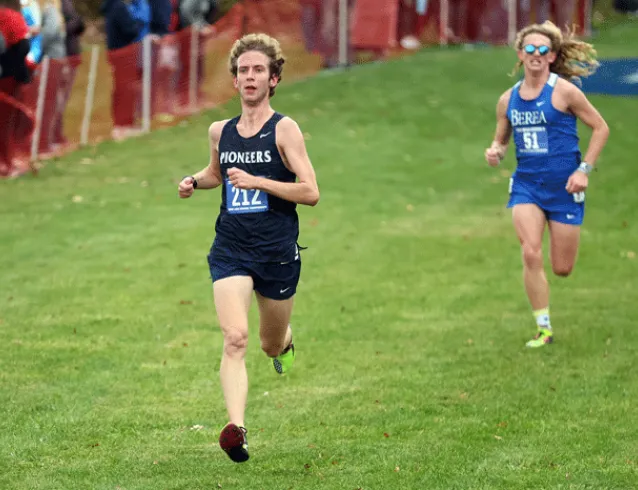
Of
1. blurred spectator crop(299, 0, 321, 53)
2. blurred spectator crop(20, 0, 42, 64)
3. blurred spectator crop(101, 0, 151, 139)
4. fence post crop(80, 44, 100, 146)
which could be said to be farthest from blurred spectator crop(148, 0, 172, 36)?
blurred spectator crop(299, 0, 321, 53)

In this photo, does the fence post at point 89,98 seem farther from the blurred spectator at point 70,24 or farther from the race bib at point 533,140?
the race bib at point 533,140

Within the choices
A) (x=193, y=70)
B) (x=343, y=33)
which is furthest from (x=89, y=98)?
(x=343, y=33)

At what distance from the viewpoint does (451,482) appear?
657 cm

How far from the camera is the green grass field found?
6.99 metres

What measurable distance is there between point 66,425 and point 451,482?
8.23ft

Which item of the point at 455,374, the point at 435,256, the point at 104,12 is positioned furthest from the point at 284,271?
the point at 104,12

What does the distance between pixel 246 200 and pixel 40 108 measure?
11778 mm

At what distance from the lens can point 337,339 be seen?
10.2 meters

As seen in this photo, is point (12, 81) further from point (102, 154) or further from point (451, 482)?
point (451, 482)

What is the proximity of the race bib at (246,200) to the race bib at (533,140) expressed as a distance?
3.49m

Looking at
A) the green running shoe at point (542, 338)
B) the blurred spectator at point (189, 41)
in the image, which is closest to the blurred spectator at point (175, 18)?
the blurred spectator at point (189, 41)

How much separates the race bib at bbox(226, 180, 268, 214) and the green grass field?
1.40 meters

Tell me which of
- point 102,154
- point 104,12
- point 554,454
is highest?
point 554,454

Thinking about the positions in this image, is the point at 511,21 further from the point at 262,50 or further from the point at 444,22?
the point at 262,50
